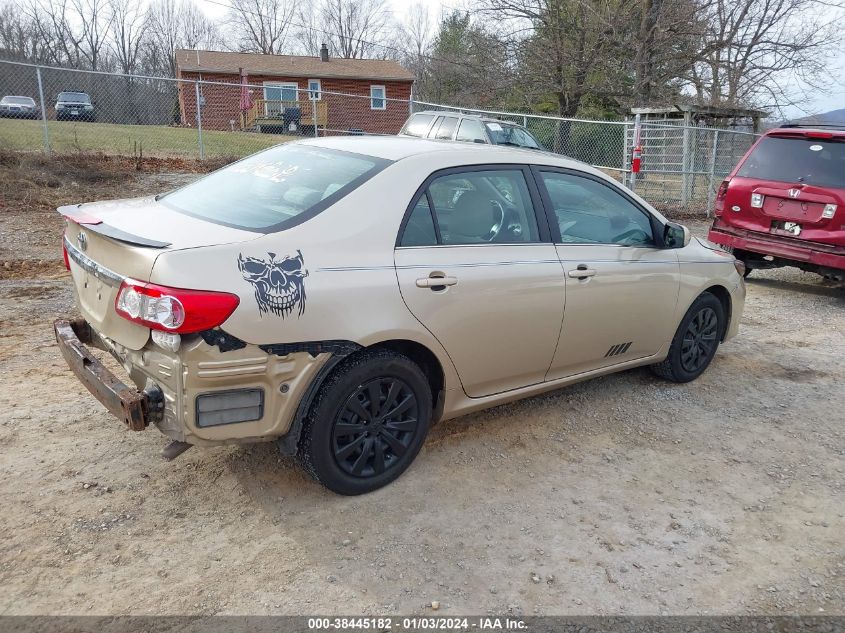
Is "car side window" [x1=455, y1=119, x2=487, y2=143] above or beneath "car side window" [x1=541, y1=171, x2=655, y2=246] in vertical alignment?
above

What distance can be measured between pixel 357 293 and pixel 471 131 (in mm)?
10329

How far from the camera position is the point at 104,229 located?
3082 millimetres

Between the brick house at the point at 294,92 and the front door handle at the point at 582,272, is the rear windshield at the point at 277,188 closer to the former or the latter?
the front door handle at the point at 582,272

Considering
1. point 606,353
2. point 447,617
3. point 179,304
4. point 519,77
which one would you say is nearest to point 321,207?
point 179,304

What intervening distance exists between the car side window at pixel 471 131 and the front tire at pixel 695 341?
801 centimetres

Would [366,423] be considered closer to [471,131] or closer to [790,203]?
[790,203]

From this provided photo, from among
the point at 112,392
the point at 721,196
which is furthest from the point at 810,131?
the point at 112,392

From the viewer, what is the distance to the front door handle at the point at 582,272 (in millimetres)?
3887

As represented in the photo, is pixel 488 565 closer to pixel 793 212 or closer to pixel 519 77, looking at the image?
pixel 793 212

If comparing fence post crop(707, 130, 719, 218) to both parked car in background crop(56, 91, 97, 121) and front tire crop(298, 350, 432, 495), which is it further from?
parked car in background crop(56, 91, 97, 121)

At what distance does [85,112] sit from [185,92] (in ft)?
17.7

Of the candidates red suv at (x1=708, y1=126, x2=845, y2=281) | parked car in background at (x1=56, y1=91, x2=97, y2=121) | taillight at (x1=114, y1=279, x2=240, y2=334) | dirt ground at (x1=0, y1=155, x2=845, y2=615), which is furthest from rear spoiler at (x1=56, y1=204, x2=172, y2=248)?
parked car in background at (x1=56, y1=91, x2=97, y2=121)

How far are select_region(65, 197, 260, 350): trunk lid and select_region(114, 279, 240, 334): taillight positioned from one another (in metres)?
0.08

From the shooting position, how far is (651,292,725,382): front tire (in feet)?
15.8
